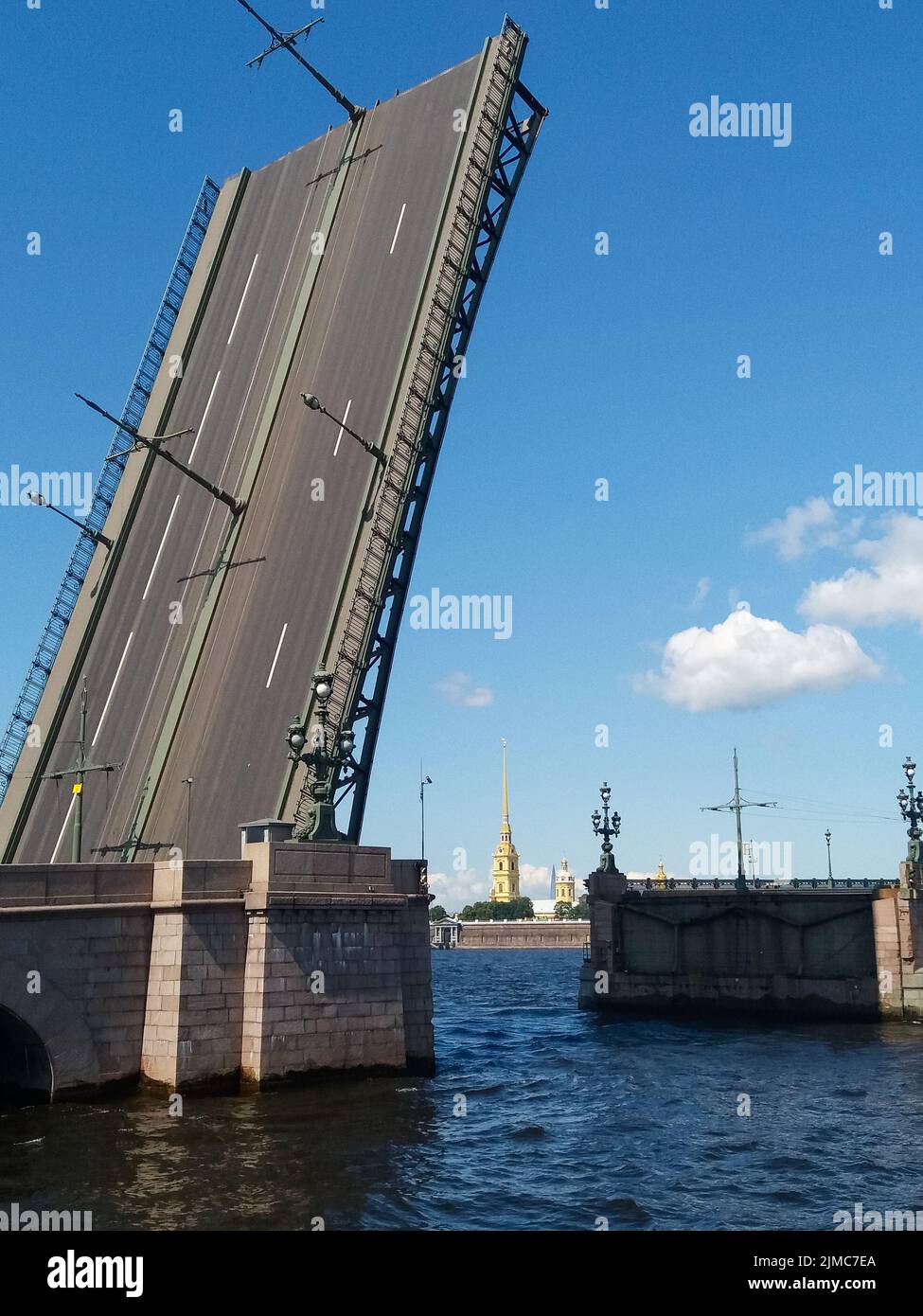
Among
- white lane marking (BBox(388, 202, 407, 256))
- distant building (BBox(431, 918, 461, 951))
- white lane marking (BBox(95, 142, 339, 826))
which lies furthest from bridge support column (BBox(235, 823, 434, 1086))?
distant building (BBox(431, 918, 461, 951))

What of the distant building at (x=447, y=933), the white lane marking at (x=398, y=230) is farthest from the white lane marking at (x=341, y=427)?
the distant building at (x=447, y=933)

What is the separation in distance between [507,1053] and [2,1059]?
14524mm

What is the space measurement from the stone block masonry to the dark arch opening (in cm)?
3

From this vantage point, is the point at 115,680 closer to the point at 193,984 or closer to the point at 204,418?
the point at 204,418

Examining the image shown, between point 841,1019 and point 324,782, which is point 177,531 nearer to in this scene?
point 324,782

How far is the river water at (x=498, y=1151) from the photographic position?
49.1 ft

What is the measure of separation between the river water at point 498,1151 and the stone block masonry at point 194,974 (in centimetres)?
63

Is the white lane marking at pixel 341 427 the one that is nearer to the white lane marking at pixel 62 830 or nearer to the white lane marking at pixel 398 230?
the white lane marking at pixel 398 230

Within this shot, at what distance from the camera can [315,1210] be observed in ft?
47.9

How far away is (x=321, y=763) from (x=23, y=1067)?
24.8ft

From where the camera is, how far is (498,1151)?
18.8 m

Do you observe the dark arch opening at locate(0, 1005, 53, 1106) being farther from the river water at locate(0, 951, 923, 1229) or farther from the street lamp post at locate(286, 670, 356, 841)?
the street lamp post at locate(286, 670, 356, 841)

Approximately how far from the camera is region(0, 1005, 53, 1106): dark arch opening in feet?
66.5

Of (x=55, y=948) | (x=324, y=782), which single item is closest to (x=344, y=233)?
(x=324, y=782)
